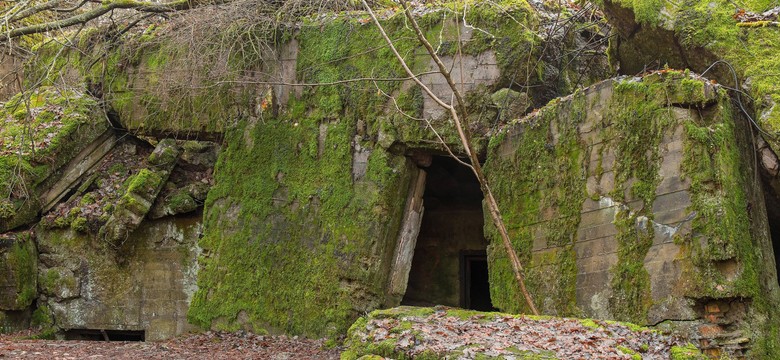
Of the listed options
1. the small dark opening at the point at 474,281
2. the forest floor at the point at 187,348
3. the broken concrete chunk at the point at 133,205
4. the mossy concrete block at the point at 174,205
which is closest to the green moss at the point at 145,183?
the broken concrete chunk at the point at 133,205

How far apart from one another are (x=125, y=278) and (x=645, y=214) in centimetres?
768

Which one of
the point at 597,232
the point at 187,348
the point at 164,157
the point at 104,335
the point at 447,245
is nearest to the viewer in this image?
the point at 597,232

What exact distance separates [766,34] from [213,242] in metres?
7.51

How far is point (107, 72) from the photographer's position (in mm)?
12742

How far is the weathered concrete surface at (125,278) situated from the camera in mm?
11641

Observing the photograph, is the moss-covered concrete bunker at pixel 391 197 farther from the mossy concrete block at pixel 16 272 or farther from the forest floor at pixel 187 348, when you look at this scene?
the forest floor at pixel 187 348

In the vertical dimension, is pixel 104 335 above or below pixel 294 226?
below

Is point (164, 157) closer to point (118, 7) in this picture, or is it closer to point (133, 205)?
point (133, 205)

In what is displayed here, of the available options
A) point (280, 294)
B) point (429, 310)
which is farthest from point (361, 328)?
point (280, 294)

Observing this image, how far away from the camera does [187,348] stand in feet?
33.0

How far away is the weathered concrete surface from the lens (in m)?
11.6

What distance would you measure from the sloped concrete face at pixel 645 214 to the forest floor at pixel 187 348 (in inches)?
104

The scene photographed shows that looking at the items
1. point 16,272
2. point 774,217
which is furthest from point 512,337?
point 16,272

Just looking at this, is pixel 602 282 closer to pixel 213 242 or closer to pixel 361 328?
pixel 361 328
